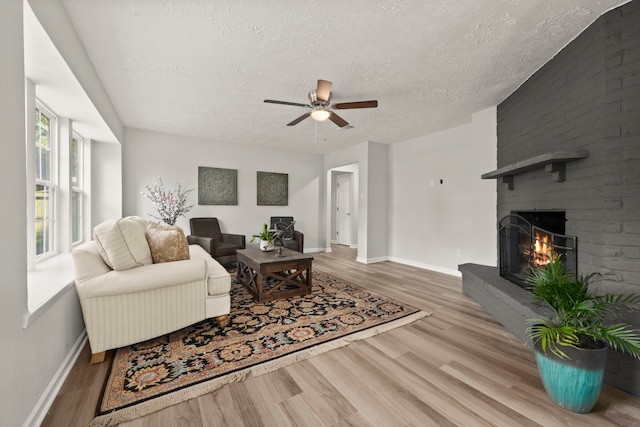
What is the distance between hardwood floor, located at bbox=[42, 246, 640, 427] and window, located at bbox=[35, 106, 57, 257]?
141 cm

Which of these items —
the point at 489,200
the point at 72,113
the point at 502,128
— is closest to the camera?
the point at 72,113

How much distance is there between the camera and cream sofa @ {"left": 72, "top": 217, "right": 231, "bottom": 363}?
1.77m

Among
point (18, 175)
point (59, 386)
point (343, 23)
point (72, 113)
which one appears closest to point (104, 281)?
point (59, 386)

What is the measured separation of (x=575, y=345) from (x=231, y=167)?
532 cm

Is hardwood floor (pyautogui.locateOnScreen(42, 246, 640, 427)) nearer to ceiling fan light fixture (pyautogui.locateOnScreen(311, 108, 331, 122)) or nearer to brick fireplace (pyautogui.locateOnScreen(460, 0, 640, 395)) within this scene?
brick fireplace (pyautogui.locateOnScreen(460, 0, 640, 395))

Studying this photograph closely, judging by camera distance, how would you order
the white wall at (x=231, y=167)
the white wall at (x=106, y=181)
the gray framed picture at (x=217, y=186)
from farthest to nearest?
the gray framed picture at (x=217, y=186) → the white wall at (x=231, y=167) → the white wall at (x=106, y=181)

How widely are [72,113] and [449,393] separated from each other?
409cm

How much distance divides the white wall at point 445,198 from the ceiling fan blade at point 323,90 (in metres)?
2.44

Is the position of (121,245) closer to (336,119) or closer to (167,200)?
(336,119)

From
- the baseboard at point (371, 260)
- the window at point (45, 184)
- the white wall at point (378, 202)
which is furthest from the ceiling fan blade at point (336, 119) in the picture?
the baseboard at point (371, 260)

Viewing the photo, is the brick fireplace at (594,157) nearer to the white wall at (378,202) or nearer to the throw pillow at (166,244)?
the white wall at (378,202)

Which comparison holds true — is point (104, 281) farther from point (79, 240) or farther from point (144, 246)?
point (79, 240)

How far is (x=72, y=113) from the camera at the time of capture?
263 centimetres

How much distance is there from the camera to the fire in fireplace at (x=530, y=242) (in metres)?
2.12
